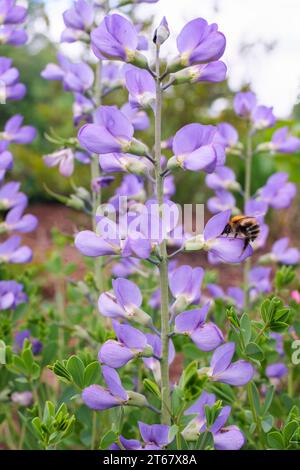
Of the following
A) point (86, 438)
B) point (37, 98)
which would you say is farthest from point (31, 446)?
point (37, 98)

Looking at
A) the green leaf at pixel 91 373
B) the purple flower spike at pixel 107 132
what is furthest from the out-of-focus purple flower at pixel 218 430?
the purple flower spike at pixel 107 132

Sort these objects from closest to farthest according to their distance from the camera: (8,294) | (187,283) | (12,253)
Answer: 1. (187,283)
2. (8,294)
3. (12,253)

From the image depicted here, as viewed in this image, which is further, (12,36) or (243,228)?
(12,36)

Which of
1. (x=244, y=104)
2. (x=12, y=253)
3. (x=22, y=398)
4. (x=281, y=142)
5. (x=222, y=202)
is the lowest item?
(x=22, y=398)

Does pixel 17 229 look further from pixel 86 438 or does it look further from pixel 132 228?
pixel 132 228

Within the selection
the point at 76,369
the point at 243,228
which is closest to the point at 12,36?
the point at 243,228

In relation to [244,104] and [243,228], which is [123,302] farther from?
[244,104]
